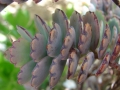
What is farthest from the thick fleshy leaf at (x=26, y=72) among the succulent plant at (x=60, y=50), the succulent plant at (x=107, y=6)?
the succulent plant at (x=107, y=6)

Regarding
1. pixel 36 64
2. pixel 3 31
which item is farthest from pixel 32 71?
pixel 3 31

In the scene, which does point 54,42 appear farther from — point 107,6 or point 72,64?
point 107,6

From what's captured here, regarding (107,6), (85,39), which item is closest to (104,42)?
(85,39)

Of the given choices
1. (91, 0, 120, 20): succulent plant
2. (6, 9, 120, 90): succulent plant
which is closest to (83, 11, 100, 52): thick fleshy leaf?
(6, 9, 120, 90): succulent plant

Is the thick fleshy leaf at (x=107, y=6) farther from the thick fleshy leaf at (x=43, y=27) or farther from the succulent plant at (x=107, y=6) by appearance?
the thick fleshy leaf at (x=43, y=27)

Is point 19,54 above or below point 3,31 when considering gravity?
below

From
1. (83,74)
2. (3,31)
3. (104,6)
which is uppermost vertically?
(3,31)

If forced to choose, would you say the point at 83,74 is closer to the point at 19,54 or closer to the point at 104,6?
the point at 19,54

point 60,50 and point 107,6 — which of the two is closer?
point 60,50
